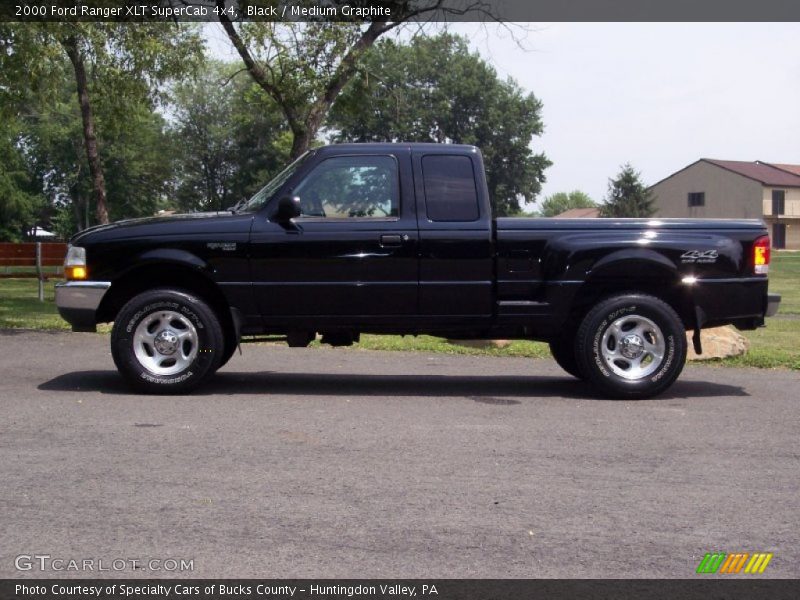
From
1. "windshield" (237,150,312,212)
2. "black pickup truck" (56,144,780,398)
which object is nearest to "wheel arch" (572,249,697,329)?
"black pickup truck" (56,144,780,398)

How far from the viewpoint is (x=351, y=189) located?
891 centimetres

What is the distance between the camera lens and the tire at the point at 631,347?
8.77m

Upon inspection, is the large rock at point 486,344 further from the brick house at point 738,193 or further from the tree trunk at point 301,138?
the brick house at point 738,193

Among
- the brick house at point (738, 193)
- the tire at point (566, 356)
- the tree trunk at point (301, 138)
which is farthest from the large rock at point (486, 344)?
the brick house at point (738, 193)

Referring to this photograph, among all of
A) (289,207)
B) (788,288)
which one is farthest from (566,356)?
(788,288)

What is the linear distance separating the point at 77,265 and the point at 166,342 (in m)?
0.98

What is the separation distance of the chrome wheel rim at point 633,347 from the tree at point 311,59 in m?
9.21

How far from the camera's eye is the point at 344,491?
5.41 m

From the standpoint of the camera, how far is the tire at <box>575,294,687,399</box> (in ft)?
28.8

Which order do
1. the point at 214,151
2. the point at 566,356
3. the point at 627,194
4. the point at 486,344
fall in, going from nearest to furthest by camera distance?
the point at 566,356 < the point at 486,344 < the point at 627,194 < the point at 214,151

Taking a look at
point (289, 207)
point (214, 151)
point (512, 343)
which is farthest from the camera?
point (214, 151)

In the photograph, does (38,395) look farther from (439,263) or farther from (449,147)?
(449,147)

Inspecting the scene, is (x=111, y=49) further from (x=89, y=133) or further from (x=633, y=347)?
(x=633, y=347)

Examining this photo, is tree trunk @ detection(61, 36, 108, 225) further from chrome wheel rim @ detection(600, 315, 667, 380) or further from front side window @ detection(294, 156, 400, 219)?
chrome wheel rim @ detection(600, 315, 667, 380)
